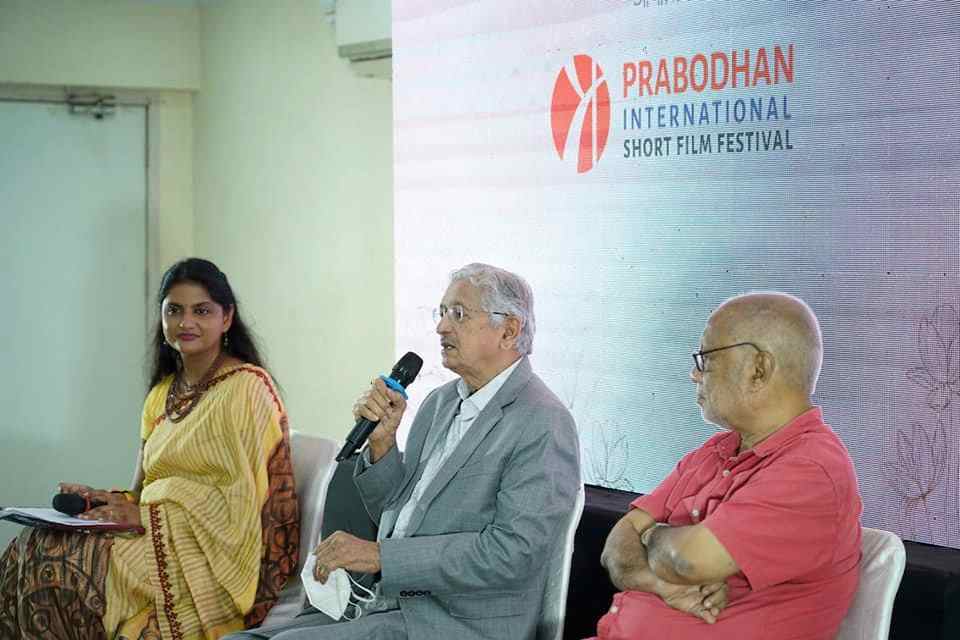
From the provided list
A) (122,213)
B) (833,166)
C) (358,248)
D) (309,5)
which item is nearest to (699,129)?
(833,166)

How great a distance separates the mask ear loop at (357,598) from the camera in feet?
9.61

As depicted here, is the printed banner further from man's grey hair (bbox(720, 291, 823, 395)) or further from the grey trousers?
the grey trousers

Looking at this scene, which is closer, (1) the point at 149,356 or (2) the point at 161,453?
(2) the point at 161,453

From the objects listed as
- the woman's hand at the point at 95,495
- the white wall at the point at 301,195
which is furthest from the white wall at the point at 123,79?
the woman's hand at the point at 95,495

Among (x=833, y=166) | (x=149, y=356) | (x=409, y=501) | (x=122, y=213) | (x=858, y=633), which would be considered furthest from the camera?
(x=122, y=213)

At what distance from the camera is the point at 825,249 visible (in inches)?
108

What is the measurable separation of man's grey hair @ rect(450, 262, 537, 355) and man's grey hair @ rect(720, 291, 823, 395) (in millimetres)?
694

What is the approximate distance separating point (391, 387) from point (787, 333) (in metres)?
0.93

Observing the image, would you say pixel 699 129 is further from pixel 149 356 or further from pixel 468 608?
pixel 149 356

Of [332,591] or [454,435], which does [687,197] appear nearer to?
[454,435]

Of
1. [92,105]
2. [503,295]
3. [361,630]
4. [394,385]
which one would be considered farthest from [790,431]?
[92,105]

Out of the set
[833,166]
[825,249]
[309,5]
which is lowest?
[825,249]

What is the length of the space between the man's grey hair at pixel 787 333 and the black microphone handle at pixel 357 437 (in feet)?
2.84

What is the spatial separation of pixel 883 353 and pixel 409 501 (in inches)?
43.3
